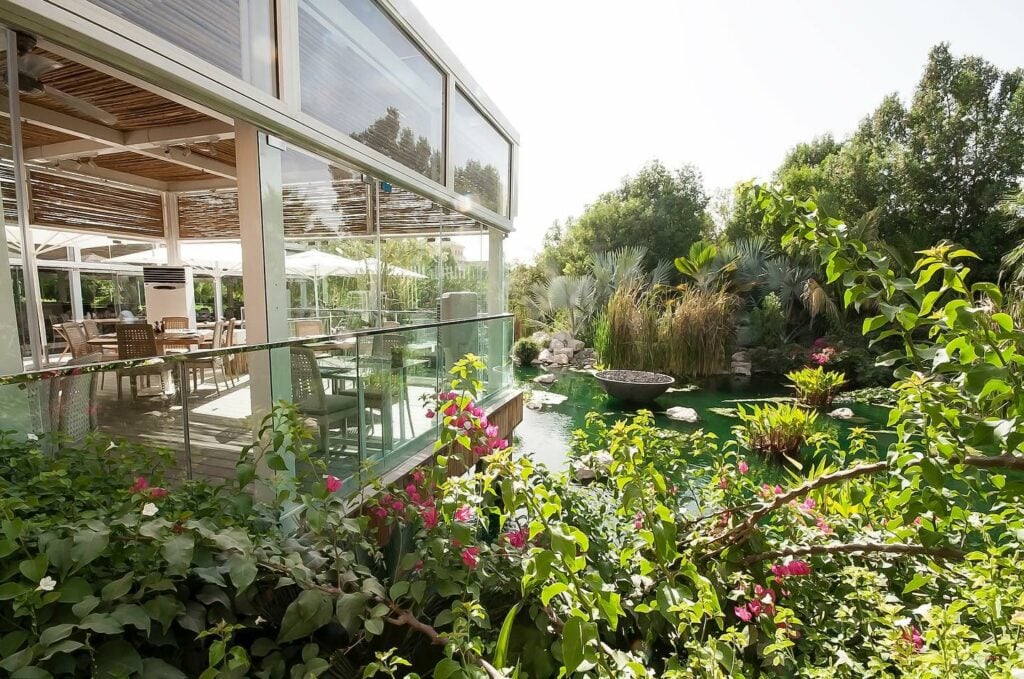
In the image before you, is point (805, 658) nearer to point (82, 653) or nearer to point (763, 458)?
point (82, 653)

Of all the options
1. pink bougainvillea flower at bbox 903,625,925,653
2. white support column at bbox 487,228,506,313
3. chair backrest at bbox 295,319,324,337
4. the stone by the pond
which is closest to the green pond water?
the stone by the pond

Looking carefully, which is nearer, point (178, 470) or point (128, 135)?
point (178, 470)

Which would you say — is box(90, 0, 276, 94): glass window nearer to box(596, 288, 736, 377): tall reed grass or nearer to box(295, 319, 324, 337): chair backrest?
box(295, 319, 324, 337): chair backrest

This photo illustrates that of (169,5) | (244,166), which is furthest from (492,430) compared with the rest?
(169,5)

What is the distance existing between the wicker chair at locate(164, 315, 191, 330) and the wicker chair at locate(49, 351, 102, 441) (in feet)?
23.3

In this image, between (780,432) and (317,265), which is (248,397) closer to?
(317,265)

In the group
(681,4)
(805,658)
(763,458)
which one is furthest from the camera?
(681,4)

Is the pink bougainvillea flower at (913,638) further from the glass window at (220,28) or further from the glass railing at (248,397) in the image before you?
the glass window at (220,28)

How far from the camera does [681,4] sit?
7.78m

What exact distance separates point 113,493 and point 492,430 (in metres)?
1.37

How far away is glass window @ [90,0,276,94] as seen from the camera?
2.33 meters

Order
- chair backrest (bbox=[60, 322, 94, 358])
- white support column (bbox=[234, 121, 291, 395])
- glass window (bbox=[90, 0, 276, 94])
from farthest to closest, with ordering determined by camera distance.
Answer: chair backrest (bbox=[60, 322, 94, 358])
white support column (bbox=[234, 121, 291, 395])
glass window (bbox=[90, 0, 276, 94])

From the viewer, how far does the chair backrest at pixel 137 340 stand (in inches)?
199

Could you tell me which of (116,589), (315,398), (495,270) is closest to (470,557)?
(116,589)
